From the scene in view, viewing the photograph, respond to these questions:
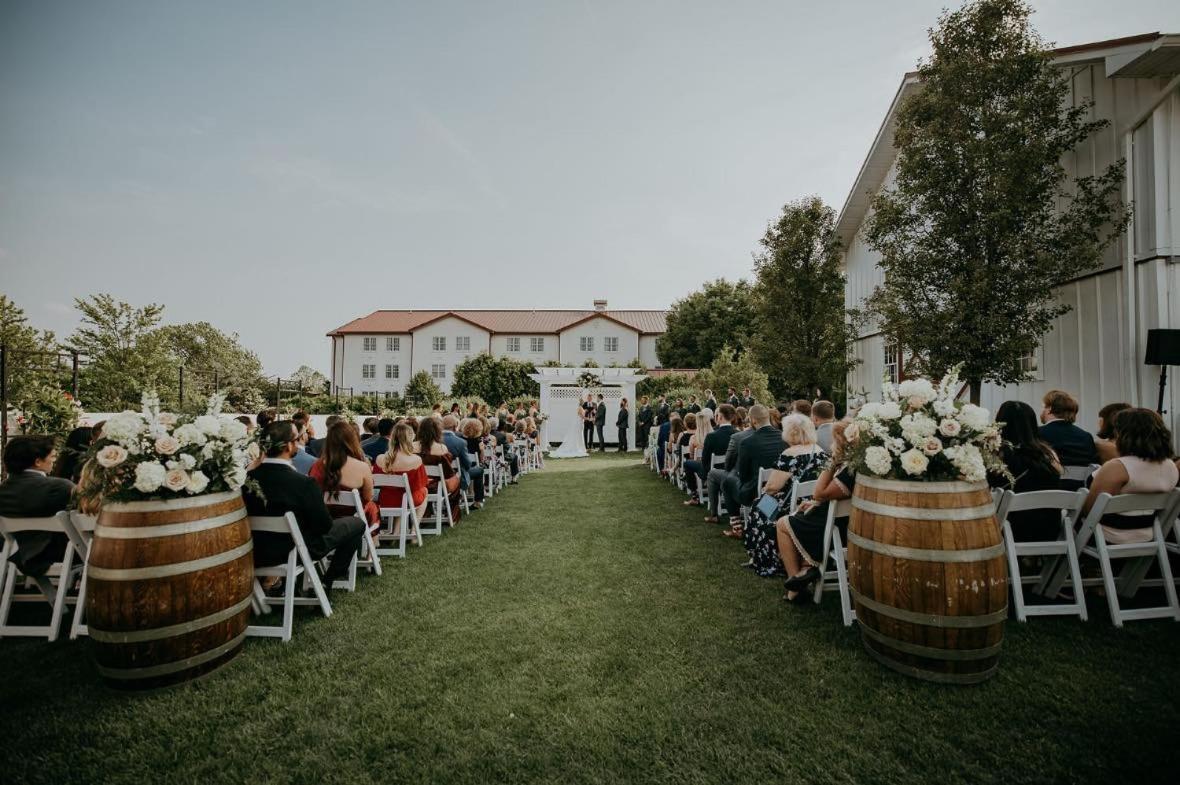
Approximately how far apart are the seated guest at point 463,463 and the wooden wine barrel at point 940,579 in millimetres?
5768

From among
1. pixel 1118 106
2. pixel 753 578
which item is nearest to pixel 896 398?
pixel 753 578

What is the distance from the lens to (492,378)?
32.5 meters

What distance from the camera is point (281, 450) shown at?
→ 3680mm

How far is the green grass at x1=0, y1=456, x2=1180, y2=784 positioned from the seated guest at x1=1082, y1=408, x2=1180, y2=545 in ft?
2.07

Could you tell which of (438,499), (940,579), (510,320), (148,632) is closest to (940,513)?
(940,579)

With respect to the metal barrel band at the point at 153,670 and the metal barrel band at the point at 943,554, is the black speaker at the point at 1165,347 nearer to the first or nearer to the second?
the metal barrel band at the point at 943,554

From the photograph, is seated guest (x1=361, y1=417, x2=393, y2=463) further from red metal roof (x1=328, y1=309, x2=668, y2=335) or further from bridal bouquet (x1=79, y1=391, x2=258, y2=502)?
red metal roof (x1=328, y1=309, x2=668, y2=335)

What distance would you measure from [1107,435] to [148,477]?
754 cm

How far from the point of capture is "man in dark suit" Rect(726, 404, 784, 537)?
5750 mm

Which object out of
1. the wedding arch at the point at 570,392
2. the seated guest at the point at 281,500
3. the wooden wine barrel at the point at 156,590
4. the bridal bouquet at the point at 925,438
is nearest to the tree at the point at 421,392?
the wedding arch at the point at 570,392

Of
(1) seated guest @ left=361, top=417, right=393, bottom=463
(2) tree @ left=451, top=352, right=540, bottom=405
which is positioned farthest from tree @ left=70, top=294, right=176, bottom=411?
(2) tree @ left=451, top=352, right=540, bottom=405

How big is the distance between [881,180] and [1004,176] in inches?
361

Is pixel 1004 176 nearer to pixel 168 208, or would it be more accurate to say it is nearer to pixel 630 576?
pixel 630 576

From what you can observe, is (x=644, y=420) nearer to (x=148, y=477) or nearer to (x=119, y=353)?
(x=119, y=353)
